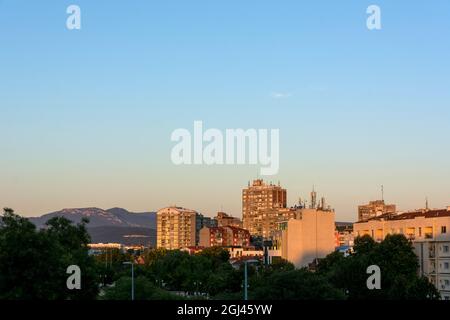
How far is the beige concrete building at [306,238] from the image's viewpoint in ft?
352

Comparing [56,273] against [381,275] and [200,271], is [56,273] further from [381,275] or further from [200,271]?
[200,271]

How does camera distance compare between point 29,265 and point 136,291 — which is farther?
point 136,291

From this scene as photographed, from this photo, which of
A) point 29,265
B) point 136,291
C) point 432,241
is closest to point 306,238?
point 432,241

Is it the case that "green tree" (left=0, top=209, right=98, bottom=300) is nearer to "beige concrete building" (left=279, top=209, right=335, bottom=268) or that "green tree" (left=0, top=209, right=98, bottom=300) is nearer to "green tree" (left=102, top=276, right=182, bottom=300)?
"green tree" (left=102, top=276, right=182, bottom=300)

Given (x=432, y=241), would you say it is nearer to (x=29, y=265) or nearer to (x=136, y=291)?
(x=136, y=291)

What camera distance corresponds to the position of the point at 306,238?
4247 inches

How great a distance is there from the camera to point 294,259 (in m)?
107

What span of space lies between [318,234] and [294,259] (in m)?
4.84

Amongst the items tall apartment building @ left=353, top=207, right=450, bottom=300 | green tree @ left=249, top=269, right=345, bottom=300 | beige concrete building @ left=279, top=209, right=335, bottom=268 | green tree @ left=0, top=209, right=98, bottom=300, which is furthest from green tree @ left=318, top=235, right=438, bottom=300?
beige concrete building @ left=279, top=209, right=335, bottom=268

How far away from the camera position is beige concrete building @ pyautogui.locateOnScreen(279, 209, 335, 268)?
10731cm

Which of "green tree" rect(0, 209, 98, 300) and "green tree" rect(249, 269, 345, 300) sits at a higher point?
"green tree" rect(0, 209, 98, 300)

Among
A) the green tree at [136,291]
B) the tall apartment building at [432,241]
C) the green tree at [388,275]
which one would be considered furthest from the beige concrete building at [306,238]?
the green tree at [136,291]

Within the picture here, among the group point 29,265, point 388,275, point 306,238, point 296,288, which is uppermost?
point 29,265
